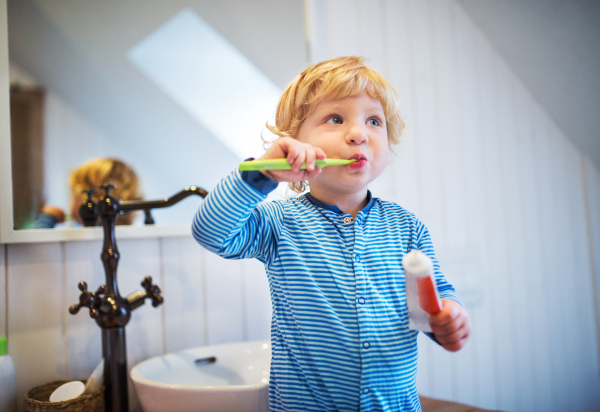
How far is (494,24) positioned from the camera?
1449mm

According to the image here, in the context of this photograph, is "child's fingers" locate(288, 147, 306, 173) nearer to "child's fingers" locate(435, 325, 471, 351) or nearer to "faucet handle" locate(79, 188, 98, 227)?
"child's fingers" locate(435, 325, 471, 351)

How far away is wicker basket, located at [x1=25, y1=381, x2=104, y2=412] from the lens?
65cm

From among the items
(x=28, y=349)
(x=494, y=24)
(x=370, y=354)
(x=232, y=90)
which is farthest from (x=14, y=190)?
(x=494, y=24)

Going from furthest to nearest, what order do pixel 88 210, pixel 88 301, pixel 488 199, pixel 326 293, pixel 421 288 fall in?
1. pixel 488 199
2. pixel 88 210
3. pixel 88 301
4. pixel 326 293
5. pixel 421 288

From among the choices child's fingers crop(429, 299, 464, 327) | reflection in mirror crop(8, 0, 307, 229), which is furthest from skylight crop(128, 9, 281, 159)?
child's fingers crop(429, 299, 464, 327)

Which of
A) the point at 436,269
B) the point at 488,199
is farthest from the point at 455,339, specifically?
the point at 488,199

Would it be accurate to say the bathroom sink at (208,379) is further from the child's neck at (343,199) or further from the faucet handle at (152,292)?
the child's neck at (343,199)

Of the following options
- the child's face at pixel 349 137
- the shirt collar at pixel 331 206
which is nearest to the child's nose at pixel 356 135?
the child's face at pixel 349 137

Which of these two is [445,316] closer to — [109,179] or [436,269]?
[436,269]

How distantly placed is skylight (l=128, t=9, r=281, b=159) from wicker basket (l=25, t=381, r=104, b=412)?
1.97 ft

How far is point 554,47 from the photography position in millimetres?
1402

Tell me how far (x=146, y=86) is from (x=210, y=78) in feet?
0.50

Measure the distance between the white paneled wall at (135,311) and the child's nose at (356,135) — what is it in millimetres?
512

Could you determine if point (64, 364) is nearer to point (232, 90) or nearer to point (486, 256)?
point (232, 90)
